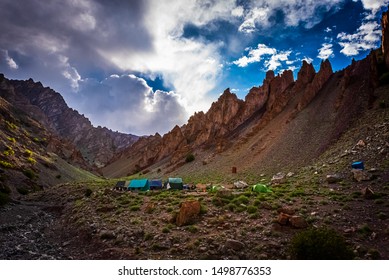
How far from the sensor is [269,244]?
1329 cm

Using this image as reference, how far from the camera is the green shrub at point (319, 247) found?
10.2 m

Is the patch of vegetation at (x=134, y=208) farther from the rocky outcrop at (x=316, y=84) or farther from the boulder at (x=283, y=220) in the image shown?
the rocky outcrop at (x=316, y=84)

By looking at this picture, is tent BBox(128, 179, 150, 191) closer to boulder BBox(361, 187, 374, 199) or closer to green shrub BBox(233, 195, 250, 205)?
green shrub BBox(233, 195, 250, 205)

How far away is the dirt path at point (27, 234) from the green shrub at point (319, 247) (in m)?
12.2

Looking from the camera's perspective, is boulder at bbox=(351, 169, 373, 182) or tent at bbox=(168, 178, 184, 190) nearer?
boulder at bbox=(351, 169, 373, 182)

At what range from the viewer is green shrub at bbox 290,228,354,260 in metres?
10.2

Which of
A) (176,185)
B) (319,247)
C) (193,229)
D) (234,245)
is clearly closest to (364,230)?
(319,247)

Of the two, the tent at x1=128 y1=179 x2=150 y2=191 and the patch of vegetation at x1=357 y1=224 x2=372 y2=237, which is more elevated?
the tent at x1=128 y1=179 x2=150 y2=191

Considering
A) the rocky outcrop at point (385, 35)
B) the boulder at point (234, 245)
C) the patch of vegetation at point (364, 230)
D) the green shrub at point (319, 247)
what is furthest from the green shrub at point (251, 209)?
the rocky outcrop at point (385, 35)

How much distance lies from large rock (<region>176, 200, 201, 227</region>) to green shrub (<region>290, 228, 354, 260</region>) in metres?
8.08

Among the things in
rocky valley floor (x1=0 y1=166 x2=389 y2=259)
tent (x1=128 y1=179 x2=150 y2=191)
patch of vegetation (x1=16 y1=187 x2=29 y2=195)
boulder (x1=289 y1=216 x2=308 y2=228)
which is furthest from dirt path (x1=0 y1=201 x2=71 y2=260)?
tent (x1=128 y1=179 x2=150 y2=191)

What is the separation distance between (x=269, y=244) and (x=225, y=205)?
26.3 ft
